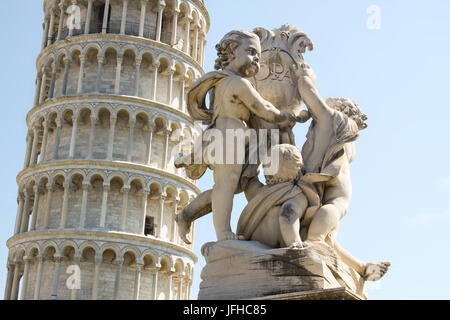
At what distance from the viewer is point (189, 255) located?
34375 mm

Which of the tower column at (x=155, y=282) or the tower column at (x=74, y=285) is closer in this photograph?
the tower column at (x=74, y=285)

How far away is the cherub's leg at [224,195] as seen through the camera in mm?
4430

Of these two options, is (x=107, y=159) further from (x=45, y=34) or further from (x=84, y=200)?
(x=45, y=34)

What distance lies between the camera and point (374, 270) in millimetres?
4617

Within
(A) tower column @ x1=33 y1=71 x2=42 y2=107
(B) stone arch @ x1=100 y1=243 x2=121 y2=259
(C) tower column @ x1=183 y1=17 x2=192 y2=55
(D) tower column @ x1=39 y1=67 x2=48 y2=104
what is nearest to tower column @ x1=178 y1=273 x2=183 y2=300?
(B) stone arch @ x1=100 y1=243 x2=121 y2=259

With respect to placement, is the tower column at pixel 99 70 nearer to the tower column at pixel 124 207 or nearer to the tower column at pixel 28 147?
the tower column at pixel 28 147

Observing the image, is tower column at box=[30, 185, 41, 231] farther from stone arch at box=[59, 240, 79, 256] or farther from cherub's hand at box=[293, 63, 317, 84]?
cherub's hand at box=[293, 63, 317, 84]

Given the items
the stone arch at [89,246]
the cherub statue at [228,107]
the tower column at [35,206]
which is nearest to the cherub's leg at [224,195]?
the cherub statue at [228,107]

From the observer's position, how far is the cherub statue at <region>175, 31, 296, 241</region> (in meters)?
4.48

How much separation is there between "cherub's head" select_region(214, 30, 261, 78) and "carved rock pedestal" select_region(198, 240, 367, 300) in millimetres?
1240

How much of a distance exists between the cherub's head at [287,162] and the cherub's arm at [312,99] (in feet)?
1.39

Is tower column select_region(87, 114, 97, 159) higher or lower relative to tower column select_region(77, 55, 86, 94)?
lower

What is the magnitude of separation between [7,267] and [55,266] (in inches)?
154

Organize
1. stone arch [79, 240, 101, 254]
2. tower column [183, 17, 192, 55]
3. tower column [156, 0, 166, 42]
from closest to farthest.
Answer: stone arch [79, 240, 101, 254]
tower column [156, 0, 166, 42]
tower column [183, 17, 192, 55]
